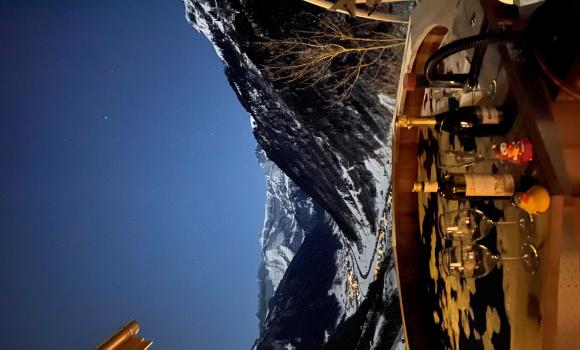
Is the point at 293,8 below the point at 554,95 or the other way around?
the other way around

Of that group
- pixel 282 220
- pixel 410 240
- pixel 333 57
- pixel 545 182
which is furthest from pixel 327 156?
→ pixel 282 220

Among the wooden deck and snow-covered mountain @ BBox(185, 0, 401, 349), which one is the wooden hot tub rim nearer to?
the wooden deck

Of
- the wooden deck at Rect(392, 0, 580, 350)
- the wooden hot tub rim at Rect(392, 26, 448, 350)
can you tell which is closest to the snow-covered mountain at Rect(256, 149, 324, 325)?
the wooden hot tub rim at Rect(392, 26, 448, 350)

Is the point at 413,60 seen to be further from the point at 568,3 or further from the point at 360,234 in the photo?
the point at 360,234

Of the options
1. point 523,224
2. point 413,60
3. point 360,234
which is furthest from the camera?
point 360,234

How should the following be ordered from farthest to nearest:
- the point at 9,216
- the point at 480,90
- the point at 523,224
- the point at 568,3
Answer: the point at 9,216, the point at 480,90, the point at 523,224, the point at 568,3

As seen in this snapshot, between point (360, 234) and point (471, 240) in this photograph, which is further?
point (360, 234)

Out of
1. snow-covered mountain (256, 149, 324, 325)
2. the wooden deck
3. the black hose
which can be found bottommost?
the wooden deck

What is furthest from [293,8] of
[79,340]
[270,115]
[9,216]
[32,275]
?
[79,340]

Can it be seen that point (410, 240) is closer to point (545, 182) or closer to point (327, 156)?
point (545, 182)
